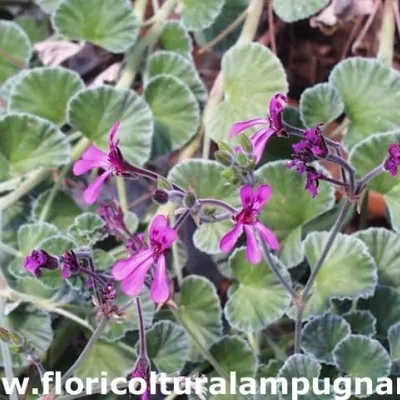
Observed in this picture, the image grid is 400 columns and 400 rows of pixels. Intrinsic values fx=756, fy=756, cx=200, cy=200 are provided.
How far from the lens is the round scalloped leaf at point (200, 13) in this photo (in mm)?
942

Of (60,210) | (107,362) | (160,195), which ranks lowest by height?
(107,362)

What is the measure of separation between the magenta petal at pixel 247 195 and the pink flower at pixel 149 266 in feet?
0.20

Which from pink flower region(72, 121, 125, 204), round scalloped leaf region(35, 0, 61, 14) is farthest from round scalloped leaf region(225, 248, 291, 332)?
round scalloped leaf region(35, 0, 61, 14)

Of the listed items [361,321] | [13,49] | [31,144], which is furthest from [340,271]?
[13,49]

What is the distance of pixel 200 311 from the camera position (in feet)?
2.81

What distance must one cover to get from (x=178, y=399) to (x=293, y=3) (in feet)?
1.60

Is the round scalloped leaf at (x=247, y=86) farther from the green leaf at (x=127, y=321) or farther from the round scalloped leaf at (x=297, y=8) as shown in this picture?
the green leaf at (x=127, y=321)

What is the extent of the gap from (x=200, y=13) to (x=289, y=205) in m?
0.28

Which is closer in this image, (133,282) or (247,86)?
(133,282)

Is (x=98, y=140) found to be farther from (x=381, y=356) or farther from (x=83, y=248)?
(x=381, y=356)

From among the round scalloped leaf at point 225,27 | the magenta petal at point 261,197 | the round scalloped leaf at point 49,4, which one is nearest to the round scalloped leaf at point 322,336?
the magenta petal at point 261,197

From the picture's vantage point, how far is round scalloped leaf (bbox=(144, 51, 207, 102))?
96 centimetres

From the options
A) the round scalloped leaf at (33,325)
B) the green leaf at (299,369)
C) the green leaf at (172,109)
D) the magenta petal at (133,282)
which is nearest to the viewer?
the magenta petal at (133,282)

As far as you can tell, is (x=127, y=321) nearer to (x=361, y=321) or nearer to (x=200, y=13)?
(x=361, y=321)
